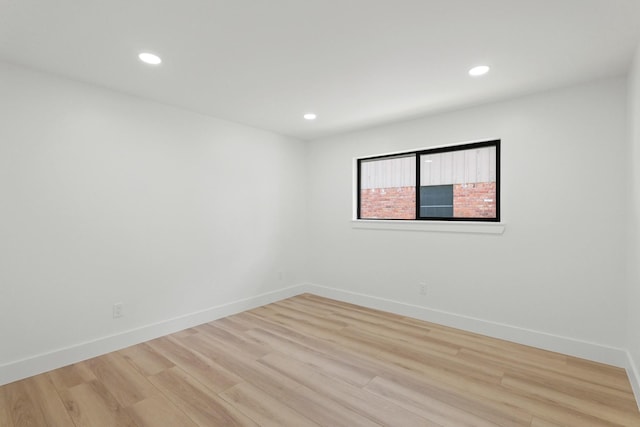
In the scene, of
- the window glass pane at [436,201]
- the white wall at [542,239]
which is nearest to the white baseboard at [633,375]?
the white wall at [542,239]

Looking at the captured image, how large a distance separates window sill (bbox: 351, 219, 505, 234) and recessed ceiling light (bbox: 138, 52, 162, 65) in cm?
289

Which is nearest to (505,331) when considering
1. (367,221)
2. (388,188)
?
(367,221)

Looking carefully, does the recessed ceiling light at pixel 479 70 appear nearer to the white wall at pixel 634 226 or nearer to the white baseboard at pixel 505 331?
the white wall at pixel 634 226

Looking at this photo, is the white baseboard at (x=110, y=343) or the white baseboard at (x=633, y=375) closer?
the white baseboard at (x=633, y=375)

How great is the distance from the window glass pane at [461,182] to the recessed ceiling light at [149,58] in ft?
9.67

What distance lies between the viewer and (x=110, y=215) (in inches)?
112

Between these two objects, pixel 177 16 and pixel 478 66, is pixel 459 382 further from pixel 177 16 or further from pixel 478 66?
pixel 177 16

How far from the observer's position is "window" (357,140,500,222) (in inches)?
132

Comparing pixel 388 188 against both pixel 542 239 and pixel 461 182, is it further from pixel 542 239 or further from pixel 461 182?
pixel 542 239

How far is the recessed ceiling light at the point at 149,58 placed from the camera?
2213mm

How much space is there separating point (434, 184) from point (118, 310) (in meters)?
3.61

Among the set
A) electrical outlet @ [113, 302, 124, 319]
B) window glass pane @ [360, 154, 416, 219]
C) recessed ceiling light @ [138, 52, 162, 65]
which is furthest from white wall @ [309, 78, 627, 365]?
electrical outlet @ [113, 302, 124, 319]

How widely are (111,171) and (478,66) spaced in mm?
3271

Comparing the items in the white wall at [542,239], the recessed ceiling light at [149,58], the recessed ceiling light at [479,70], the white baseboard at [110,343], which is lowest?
the white baseboard at [110,343]
